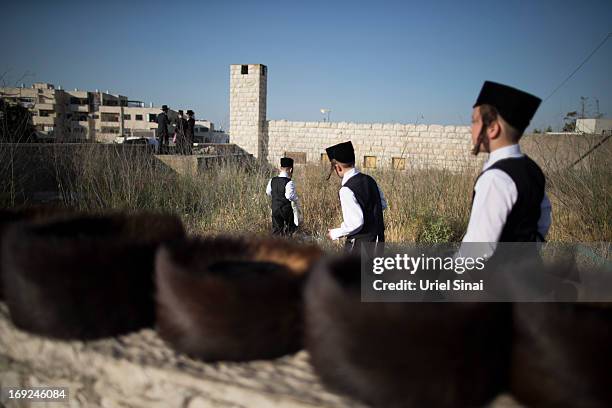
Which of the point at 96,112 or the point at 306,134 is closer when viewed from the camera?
the point at 306,134

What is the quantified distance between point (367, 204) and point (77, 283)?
2.69 metres

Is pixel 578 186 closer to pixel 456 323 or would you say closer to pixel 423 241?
pixel 423 241

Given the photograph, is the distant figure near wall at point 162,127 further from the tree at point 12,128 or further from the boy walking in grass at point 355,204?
the boy walking in grass at point 355,204

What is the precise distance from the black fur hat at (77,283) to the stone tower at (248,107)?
1721 centimetres

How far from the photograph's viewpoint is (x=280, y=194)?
19.4 ft

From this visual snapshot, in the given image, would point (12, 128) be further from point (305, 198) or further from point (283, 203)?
point (283, 203)

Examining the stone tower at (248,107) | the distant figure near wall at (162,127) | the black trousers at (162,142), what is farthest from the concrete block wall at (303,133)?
the distant figure near wall at (162,127)

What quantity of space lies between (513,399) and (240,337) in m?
0.71

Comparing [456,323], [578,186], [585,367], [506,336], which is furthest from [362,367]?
[578,186]

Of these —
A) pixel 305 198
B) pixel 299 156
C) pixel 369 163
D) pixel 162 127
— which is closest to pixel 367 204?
pixel 305 198

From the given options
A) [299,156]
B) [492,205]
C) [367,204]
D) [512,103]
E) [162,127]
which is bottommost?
[367,204]

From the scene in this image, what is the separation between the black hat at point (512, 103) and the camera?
5.36ft

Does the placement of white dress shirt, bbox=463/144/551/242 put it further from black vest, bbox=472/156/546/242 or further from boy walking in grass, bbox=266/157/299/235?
boy walking in grass, bbox=266/157/299/235

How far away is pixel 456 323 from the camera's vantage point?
2.97 ft
